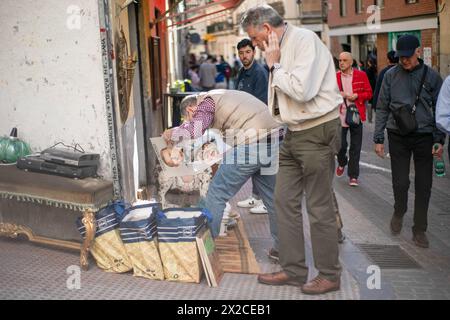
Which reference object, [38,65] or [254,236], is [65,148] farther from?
[254,236]

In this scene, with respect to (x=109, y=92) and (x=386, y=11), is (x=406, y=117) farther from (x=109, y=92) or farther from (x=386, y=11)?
(x=386, y=11)

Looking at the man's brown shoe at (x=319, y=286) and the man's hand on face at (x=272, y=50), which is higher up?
the man's hand on face at (x=272, y=50)

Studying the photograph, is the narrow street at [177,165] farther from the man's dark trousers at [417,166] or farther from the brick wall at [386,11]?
the brick wall at [386,11]

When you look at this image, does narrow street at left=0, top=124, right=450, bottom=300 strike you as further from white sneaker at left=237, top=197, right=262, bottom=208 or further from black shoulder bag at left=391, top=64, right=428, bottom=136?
black shoulder bag at left=391, top=64, right=428, bottom=136

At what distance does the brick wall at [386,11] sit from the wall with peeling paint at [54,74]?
16907mm

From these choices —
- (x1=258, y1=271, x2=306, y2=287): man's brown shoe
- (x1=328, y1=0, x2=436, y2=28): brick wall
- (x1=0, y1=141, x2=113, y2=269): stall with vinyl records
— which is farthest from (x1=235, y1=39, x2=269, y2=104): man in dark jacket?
(x1=328, y1=0, x2=436, y2=28): brick wall

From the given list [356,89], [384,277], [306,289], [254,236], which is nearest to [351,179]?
[356,89]

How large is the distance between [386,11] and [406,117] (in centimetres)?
1966

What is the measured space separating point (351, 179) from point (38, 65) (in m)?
4.74

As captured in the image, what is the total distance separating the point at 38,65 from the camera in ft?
→ 19.2

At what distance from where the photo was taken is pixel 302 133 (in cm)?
463

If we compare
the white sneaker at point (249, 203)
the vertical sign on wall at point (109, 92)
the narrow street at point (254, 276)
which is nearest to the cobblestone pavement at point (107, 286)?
the narrow street at point (254, 276)

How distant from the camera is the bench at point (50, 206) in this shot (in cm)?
519
